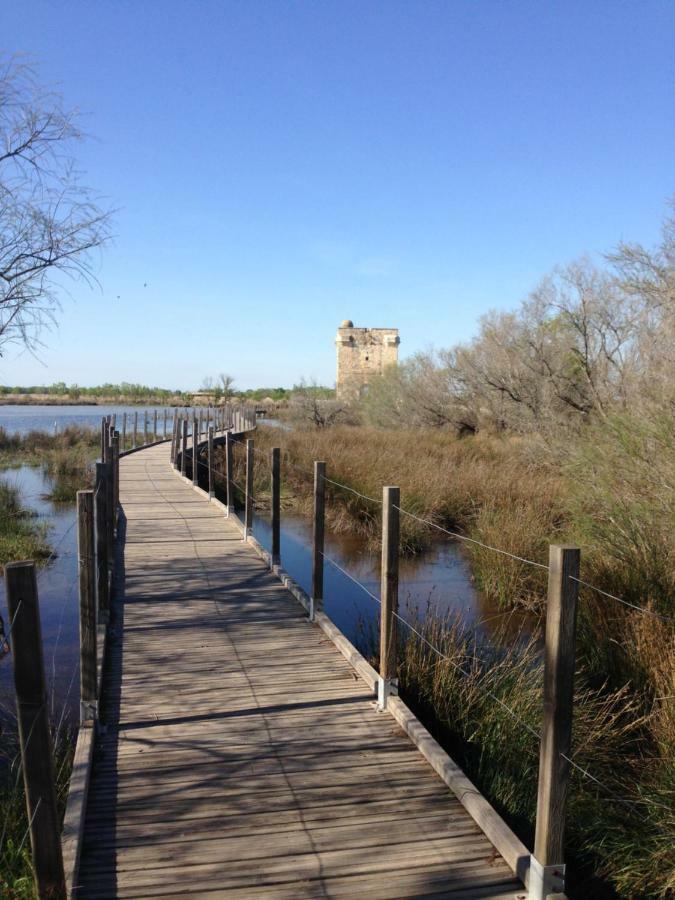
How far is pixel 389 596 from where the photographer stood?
14.4 ft

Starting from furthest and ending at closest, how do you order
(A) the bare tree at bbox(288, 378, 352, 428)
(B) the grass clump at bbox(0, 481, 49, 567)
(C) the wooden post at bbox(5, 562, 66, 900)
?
1. (A) the bare tree at bbox(288, 378, 352, 428)
2. (B) the grass clump at bbox(0, 481, 49, 567)
3. (C) the wooden post at bbox(5, 562, 66, 900)

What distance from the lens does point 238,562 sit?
8180 mm

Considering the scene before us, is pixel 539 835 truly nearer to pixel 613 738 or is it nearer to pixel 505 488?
pixel 613 738

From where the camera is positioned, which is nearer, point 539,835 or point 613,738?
point 539,835

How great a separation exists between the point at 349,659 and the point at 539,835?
2484 millimetres

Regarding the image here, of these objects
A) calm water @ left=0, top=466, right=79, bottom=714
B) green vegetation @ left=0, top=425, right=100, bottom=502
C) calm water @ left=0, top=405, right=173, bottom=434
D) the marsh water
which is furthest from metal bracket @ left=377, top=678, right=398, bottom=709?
calm water @ left=0, top=405, right=173, bottom=434

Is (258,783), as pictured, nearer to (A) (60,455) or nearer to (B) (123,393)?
(A) (60,455)

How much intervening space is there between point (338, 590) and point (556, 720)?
6.79 meters

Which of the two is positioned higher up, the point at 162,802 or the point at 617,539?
the point at 617,539

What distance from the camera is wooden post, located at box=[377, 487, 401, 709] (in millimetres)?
4305

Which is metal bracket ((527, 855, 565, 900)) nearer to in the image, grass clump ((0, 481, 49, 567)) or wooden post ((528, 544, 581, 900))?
wooden post ((528, 544, 581, 900))

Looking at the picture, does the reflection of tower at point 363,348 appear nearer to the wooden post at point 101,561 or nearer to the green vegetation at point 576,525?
the green vegetation at point 576,525

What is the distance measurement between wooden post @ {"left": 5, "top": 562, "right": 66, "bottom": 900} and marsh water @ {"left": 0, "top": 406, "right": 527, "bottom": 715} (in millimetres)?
2789

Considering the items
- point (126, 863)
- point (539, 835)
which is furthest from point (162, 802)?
point (539, 835)
